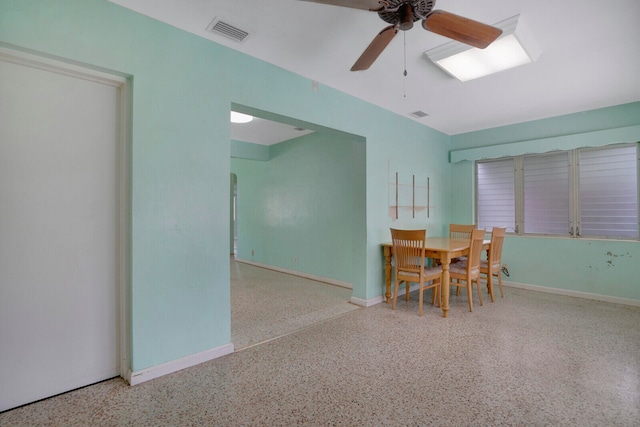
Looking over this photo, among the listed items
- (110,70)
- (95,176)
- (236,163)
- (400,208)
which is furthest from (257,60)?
(236,163)

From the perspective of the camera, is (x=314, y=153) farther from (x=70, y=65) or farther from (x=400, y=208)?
(x=70, y=65)

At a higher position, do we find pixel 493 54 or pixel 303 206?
pixel 493 54

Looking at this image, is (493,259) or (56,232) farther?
(493,259)

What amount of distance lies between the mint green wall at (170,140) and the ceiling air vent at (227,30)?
15 centimetres

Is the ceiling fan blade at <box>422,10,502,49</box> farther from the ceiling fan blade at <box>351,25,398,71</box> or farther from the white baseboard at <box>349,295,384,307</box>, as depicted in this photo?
the white baseboard at <box>349,295,384,307</box>

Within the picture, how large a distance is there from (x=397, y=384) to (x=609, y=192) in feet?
13.1

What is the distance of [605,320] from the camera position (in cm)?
318

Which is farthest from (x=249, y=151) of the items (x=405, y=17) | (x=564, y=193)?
(x=564, y=193)

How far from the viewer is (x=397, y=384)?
2.01m

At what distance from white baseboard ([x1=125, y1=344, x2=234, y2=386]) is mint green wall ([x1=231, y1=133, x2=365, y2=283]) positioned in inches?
87.6

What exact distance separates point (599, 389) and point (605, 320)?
1710 mm

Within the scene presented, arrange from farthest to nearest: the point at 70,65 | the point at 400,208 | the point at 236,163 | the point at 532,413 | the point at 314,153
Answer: the point at 236,163 < the point at 314,153 < the point at 400,208 < the point at 70,65 < the point at 532,413

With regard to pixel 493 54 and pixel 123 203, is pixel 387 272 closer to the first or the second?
pixel 493 54

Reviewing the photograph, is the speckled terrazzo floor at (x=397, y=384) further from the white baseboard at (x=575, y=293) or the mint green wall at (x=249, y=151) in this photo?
the mint green wall at (x=249, y=151)
